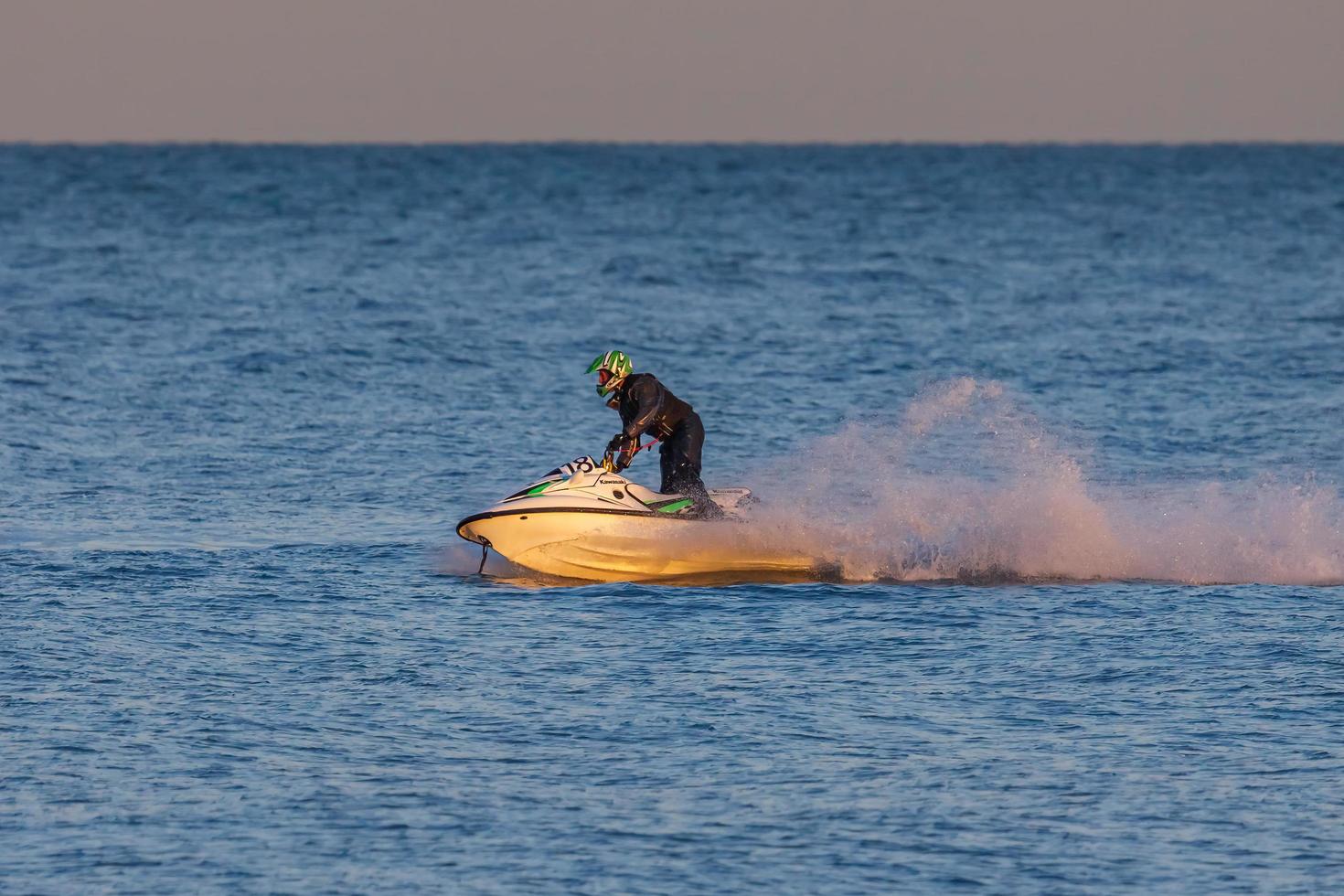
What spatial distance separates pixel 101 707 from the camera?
1503 centimetres

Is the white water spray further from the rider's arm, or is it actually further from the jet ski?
the rider's arm

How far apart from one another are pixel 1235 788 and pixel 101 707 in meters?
8.69

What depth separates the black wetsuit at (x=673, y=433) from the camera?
20359 millimetres

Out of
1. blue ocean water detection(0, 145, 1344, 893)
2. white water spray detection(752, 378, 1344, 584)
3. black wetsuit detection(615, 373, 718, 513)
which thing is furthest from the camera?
white water spray detection(752, 378, 1344, 584)

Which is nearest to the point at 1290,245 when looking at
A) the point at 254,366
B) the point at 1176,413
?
the point at 1176,413

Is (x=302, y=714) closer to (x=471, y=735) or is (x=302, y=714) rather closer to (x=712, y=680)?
(x=471, y=735)

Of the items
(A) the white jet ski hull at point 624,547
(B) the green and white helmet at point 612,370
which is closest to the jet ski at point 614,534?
(A) the white jet ski hull at point 624,547

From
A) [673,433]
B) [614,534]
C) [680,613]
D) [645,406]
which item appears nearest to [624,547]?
[614,534]

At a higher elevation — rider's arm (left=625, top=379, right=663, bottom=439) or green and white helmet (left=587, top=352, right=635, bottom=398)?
green and white helmet (left=587, top=352, right=635, bottom=398)

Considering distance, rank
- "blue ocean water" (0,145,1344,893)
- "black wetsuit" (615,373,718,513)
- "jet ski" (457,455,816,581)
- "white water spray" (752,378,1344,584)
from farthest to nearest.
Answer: "white water spray" (752,378,1344,584) < "black wetsuit" (615,373,718,513) < "jet ski" (457,455,816,581) < "blue ocean water" (0,145,1344,893)

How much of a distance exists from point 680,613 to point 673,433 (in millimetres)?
2714

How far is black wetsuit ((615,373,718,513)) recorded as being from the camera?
20.4m

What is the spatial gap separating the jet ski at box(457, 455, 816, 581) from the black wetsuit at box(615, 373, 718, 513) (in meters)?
0.23

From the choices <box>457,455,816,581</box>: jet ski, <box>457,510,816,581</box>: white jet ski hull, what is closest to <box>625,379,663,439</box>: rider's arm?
<box>457,455,816,581</box>: jet ski
